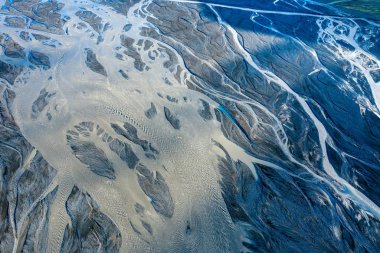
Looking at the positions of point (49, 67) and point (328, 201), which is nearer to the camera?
point (328, 201)

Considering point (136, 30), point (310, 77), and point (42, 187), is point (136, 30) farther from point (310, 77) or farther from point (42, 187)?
point (42, 187)

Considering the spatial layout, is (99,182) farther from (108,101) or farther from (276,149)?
(276,149)

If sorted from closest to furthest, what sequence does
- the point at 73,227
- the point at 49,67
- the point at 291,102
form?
the point at 73,227 → the point at 291,102 → the point at 49,67

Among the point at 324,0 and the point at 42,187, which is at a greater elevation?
the point at 324,0

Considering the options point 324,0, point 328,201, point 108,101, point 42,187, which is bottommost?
point 42,187

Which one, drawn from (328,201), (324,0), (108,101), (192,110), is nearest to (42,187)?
(108,101)

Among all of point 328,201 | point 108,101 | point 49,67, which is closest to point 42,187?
point 108,101

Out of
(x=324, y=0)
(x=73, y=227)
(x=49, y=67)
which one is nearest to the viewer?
(x=73, y=227)
